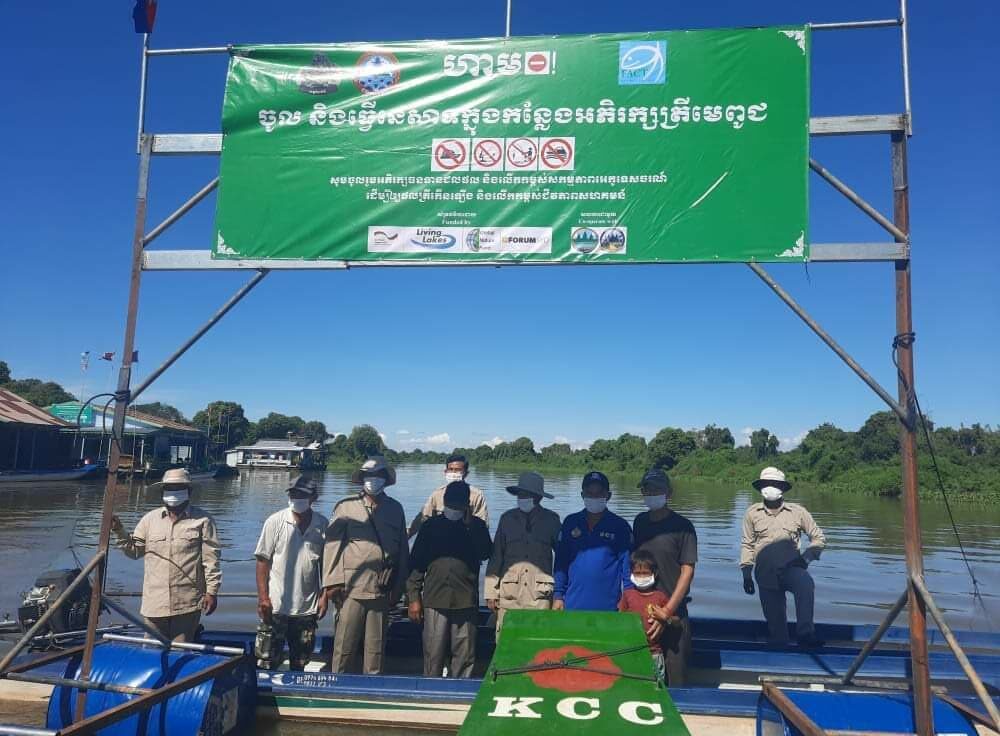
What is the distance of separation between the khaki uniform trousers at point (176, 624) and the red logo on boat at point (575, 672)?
3.13 m

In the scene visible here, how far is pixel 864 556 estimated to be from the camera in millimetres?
17391

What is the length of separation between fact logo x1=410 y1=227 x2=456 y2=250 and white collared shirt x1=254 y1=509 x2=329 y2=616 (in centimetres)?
242

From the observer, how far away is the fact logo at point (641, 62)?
189 inches

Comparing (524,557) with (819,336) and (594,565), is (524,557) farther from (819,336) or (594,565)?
(819,336)

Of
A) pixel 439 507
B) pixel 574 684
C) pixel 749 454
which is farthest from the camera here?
pixel 749 454

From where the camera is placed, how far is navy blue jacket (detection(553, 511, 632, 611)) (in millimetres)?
5039

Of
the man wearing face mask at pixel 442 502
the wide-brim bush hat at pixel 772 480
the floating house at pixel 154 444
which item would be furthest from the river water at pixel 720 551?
the floating house at pixel 154 444

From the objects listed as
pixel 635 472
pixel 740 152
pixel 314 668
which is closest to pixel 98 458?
pixel 635 472

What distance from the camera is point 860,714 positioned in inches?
153

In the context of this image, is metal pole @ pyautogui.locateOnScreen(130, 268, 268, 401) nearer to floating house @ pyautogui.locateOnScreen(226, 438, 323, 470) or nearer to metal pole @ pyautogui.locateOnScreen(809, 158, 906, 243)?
metal pole @ pyautogui.locateOnScreen(809, 158, 906, 243)

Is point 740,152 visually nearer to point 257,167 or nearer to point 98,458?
point 257,167

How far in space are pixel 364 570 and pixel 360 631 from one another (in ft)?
1.70

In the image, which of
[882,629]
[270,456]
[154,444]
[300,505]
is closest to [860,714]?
[882,629]

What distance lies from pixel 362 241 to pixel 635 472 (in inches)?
2702
